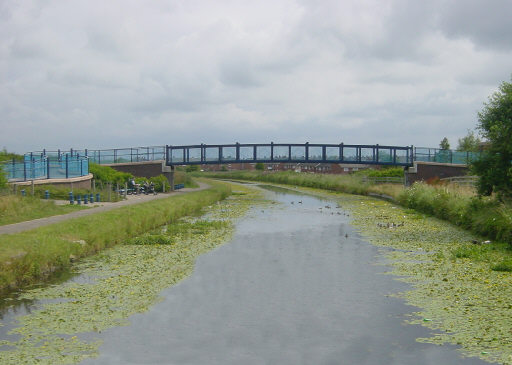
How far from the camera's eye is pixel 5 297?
14.8m

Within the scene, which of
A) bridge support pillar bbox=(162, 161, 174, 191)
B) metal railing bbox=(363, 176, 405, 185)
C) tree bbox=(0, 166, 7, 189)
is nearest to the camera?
tree bbox=(0, 166, 7, 189)

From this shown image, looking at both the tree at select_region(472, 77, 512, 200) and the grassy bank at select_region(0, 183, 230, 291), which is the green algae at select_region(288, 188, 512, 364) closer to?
the tree at select_region(472, 77, 512, 200)

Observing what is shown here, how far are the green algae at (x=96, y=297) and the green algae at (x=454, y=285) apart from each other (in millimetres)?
6795

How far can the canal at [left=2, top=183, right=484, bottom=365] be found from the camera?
36.2ft

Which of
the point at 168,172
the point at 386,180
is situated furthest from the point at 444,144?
the point at 168,172

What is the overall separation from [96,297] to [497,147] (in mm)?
19372

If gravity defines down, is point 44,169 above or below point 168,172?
above

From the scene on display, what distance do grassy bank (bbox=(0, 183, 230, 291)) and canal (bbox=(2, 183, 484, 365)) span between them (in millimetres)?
1377

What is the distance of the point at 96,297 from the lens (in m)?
15.0

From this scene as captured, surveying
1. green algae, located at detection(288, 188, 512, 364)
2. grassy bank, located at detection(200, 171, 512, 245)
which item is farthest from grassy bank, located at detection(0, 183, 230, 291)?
grassy bank, located at detection(200, 171, 512, 245)

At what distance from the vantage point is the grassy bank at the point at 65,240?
16.1 metres

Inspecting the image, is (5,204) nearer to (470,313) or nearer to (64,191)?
(64,191)

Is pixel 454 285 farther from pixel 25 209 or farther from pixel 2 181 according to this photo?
pixel 2 181

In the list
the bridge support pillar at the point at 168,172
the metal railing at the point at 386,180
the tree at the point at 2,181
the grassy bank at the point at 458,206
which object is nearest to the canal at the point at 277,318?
the grassy bank at the point at 458,206
